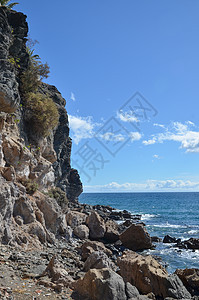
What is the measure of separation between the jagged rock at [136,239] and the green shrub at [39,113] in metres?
12.6

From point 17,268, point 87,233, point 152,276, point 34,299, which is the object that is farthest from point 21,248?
point 87,233

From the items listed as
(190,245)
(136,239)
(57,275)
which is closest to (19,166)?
(57,275)

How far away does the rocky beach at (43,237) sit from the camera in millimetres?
7762

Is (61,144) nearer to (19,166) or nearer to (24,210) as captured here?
(19,166)

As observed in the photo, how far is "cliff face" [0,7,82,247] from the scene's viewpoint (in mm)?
13062

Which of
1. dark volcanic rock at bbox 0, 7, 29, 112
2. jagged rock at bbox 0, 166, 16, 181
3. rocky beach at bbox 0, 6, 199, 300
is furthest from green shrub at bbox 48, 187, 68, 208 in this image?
dark volcanic rock at bbox 0, 7, 29, 112

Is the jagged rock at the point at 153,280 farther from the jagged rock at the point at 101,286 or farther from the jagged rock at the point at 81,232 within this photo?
the jagged rock at the point at 81,232

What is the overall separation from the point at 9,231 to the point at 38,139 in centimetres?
1153

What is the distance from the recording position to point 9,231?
12.0 metres

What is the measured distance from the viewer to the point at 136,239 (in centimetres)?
2130

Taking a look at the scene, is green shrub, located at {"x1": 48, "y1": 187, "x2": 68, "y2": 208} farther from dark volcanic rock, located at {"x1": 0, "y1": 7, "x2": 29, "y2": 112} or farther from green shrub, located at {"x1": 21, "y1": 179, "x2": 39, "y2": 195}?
dark volcanic rock, located at {"x1": 0, "y1": 7, "x2": 29, "y2": 112}

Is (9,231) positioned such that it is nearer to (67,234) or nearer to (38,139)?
(67,234)

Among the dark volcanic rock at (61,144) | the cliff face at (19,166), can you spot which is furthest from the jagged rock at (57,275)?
the dark volcanic rock at (61,144)

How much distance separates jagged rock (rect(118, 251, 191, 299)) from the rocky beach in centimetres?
3
